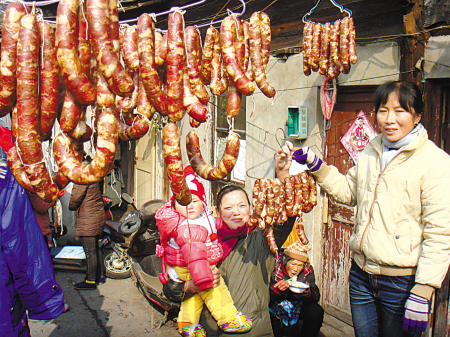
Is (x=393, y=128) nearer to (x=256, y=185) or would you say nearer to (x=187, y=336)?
(x=256, y=185)

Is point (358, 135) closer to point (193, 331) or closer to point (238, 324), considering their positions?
point (238, 324)

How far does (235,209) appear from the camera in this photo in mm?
3387

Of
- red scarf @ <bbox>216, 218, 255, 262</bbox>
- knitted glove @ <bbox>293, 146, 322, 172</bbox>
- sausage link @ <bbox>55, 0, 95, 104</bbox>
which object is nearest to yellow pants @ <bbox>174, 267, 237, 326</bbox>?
red scarf @ <bbox>216, 218, 255, 262</bbox>

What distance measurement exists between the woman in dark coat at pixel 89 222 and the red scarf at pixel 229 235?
335cm

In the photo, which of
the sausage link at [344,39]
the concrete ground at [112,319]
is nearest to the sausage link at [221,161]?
the sausage link at [344,39]

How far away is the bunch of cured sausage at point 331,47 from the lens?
3.64 meters

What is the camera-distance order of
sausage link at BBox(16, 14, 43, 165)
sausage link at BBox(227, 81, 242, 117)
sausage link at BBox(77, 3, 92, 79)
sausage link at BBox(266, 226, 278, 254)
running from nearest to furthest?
sausage link at BBox(16, 14, 43, 165) < sausage link at BBox(77, 3, 92, 79) < sausage link at BBox(227, 81, 242, 117) < sausage link at BBox(266, 226, 278, 254)

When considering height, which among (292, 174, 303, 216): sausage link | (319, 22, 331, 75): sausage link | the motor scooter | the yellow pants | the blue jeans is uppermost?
(319, 22, 331, 75): sausage link

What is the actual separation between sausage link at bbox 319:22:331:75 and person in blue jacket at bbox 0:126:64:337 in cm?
303

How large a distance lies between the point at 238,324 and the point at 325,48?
9.33 ft

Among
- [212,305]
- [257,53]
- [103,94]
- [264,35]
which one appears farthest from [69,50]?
[212,305]

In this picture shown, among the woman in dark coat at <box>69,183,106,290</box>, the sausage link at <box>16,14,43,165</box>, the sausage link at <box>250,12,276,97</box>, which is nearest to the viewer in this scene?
the sausage link at <box>16,14,43,165</box>

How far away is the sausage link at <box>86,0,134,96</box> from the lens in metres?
1.88

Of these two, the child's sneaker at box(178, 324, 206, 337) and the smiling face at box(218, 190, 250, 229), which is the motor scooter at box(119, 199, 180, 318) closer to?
the child's sneaker at box(178, 324, 206, 337)
